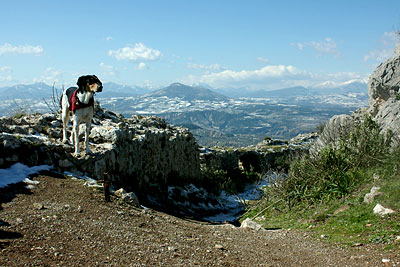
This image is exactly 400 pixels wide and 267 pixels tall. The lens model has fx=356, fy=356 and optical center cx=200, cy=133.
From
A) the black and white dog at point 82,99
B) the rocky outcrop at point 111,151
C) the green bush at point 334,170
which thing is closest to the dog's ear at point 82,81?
the black and white dog at point 82,99

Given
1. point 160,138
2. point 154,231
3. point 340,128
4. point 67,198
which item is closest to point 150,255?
point 154,231

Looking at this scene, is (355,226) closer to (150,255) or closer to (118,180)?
(150,255)

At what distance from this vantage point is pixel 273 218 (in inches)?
652

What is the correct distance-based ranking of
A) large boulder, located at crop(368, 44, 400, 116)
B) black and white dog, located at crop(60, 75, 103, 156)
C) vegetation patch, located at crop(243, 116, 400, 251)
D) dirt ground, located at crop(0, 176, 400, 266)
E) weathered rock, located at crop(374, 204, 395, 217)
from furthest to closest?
large boulder, located at crop(368, 44, 400, 116) → black and white dog, located at crop(60, 75, 103, 156) → weathered rock, located at crop(374, 204, 395, 217) → vegetation patch, located at crop(243, 116, 400, 251) → dirt ground, located at crop(0, 176, 400, 266)

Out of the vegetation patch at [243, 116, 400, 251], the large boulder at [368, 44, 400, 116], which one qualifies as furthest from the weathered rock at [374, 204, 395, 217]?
the large boulder at [368, 44, 400, 116]

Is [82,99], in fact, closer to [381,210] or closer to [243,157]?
[381,210]

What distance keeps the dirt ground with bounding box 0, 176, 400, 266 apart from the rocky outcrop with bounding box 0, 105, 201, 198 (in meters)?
2.50

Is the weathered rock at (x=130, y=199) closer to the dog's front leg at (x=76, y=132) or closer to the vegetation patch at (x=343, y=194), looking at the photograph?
the dog's front leg at (x=76, y=132)

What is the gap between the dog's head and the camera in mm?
14609

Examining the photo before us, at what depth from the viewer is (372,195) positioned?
13.2 m

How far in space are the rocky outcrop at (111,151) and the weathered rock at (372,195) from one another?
11492 mm

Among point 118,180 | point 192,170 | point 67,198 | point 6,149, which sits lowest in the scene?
point 192,170

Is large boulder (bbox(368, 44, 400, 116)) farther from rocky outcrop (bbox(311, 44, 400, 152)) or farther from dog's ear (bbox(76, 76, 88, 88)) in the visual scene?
dog's ear (bbox(76, 76, 88, 88))

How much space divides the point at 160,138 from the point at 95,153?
10.4 m
